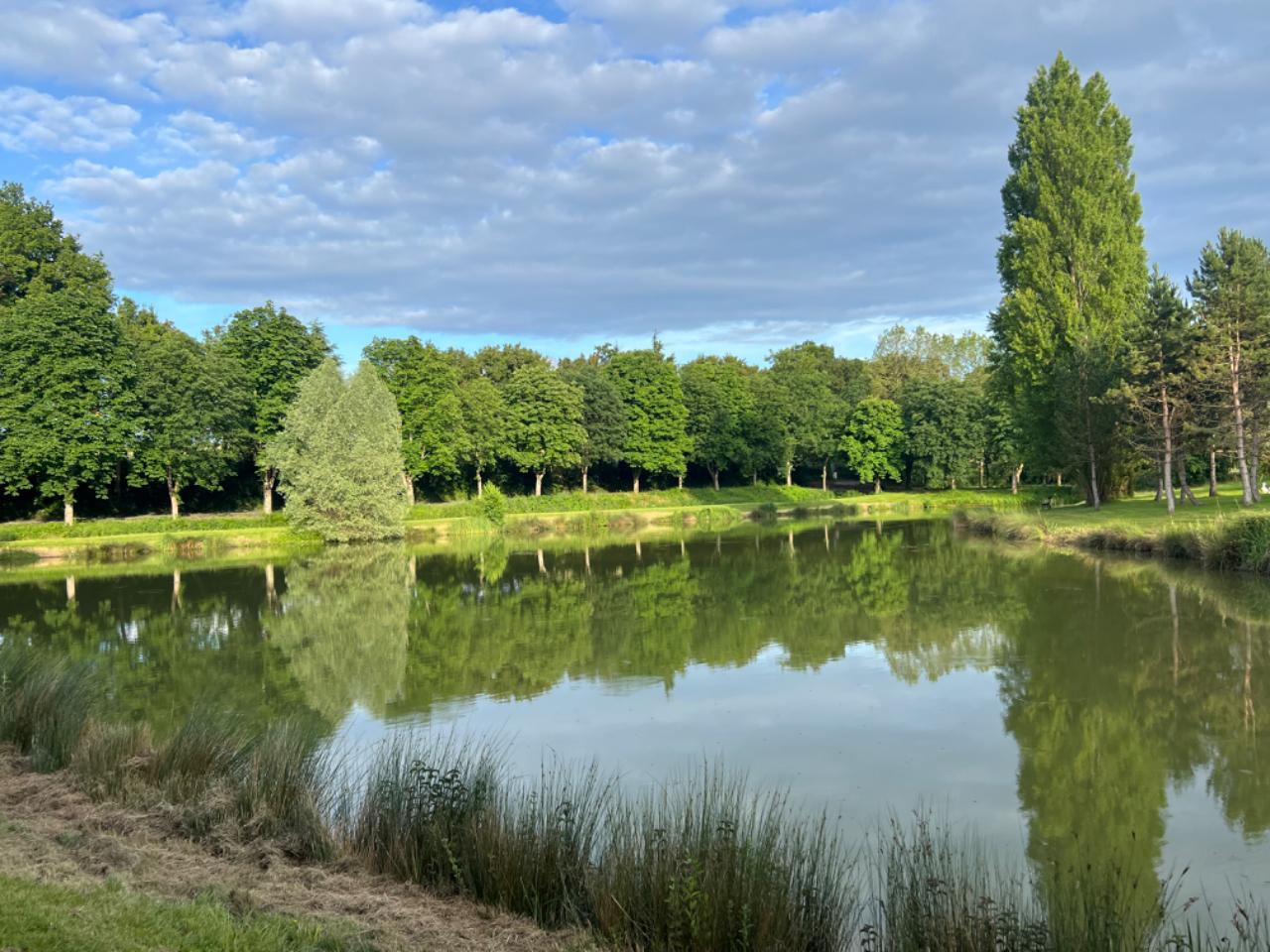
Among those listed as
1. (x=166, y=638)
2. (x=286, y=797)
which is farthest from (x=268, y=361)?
(x=286, y=797)

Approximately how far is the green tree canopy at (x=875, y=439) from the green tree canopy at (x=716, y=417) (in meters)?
7.62

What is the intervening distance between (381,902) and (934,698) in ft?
24.9

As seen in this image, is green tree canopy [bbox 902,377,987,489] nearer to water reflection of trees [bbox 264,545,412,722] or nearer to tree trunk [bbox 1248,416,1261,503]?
tree trunk [bbox 1248,416,1261,503]

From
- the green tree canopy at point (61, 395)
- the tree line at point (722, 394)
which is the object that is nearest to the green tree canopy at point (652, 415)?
the tree line at point (722, 394)

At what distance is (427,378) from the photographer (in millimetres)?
51344

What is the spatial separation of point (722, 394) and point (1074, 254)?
29.6 meters

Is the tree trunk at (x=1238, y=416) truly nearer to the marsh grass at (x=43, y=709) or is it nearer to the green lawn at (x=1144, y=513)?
the green lawn at (x=1144, y=513)

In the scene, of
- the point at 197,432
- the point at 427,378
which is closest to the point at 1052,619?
the point at 197,432

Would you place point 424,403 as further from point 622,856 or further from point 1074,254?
point 622,856

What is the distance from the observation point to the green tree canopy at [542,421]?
52.3 m

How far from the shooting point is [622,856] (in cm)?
493

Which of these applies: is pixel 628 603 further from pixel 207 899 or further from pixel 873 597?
pixel 207 899

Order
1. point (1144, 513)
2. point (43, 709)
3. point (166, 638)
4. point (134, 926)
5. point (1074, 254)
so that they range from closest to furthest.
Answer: point (134, 926) < point (43, 709) < point (166, 638) < point (1144, 513) < point (1074, 254)

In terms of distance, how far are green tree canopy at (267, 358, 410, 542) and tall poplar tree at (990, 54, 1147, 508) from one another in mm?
25535
